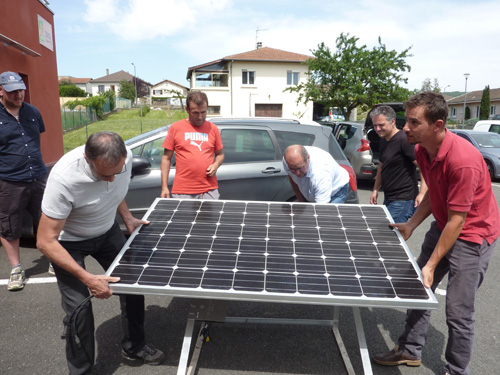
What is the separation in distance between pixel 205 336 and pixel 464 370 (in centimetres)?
198

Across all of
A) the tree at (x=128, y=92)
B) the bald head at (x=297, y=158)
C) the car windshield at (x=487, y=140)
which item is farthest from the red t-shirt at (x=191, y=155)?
the tree at (x=128, y=92)

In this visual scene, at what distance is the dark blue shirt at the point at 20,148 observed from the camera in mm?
4336

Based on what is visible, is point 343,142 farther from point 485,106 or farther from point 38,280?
point 485,106

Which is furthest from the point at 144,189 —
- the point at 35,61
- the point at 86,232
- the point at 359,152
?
the point at 35,61

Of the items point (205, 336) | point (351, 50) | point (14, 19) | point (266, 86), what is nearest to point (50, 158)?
point (14, 19)

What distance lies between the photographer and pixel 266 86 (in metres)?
43.4

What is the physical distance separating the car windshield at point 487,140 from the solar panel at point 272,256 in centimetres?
1198

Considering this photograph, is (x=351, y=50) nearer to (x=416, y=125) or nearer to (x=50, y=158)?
(x=50, y=158)

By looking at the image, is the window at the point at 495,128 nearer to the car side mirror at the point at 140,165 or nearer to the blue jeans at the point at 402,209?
the blue jeans at the point at 402,209

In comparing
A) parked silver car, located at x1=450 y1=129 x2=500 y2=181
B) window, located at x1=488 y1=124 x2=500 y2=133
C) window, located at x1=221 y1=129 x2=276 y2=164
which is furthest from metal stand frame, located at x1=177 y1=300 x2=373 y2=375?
window, located at x1=488 y1=124 x2=500 y2=133

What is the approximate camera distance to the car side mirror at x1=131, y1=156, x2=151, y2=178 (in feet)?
17.2

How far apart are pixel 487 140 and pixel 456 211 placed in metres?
13.0

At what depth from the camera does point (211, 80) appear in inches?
1764

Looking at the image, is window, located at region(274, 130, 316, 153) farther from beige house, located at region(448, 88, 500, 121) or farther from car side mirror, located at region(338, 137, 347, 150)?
beige house, located at region(448, 88, 500, 121)
